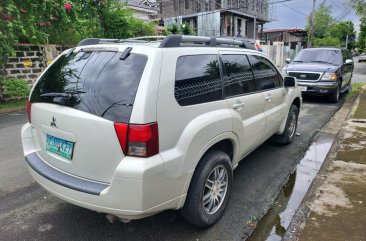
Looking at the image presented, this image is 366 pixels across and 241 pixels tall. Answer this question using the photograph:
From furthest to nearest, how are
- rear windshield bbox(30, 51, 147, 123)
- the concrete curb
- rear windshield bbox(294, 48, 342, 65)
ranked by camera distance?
rear windshield bbox(294, 48, 342, 65), the concrete curb, rear windshield bbox(30, 51, 147, 123)

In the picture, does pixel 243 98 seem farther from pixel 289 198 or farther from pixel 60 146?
pixel 60 146

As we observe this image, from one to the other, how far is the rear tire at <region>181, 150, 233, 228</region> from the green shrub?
8889 millimetres

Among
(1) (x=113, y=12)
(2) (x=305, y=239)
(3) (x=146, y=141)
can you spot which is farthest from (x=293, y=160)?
(1) (x=113, y=12)

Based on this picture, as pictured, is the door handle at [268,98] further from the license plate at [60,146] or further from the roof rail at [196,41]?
the license plate at [60,146]

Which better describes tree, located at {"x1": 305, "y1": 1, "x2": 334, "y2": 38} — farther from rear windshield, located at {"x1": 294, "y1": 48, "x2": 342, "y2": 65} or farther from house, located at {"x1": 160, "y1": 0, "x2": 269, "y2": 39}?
rear windshield, located at {"x1": 294, "y1": 48, "x2": 342, "y2": 65}

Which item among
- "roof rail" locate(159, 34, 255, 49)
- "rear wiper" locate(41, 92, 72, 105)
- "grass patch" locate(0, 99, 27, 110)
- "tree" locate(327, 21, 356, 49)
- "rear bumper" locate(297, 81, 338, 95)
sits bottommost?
"grass patch" locate(0, 99, 27, 110)

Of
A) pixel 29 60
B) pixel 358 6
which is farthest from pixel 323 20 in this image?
pixel 29 60

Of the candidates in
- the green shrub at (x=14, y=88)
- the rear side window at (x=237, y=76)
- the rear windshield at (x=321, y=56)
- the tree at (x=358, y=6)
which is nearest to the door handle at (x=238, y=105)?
the rear side window at (x=237, y=76)

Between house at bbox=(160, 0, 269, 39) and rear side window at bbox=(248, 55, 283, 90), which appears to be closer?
rear side window at bbox=(248, 55, 283, 90)

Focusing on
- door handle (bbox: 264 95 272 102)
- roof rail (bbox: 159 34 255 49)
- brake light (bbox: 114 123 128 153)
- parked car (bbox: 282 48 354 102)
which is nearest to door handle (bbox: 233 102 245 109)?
roof rail (bbox: 159 34 255 49)

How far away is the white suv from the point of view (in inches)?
94.0

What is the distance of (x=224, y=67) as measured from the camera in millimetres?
3422

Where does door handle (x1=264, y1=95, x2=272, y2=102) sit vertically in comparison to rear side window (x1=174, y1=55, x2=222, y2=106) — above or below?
below

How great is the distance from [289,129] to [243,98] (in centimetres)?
242
